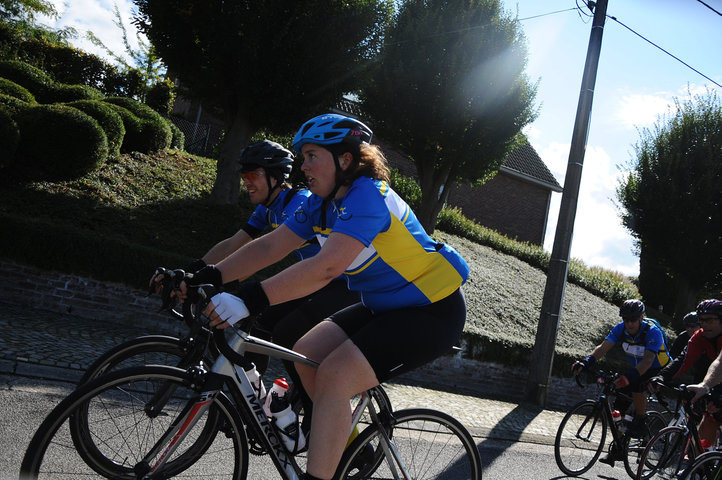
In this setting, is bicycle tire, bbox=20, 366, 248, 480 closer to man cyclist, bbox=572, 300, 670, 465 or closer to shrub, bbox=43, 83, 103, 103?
man cyclist, bbox=572, 300, 670, 465

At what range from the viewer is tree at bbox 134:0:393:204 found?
34.1ft

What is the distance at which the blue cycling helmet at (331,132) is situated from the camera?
2.87 m

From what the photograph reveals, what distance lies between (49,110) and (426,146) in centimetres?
864

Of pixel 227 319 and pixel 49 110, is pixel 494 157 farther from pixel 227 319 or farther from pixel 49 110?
pixel 227 319

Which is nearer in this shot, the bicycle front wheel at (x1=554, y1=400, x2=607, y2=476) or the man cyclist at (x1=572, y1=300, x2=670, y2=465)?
the bicycle front wheel at (x1=554, y1=400, x2=607, y2=476)

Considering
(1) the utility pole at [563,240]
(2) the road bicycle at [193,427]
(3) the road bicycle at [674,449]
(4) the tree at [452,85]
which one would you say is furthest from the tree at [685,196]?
(2) the road bicycle at [193,427]

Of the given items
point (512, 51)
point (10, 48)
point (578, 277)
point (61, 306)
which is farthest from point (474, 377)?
point (10, 48)

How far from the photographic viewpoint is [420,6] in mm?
14805

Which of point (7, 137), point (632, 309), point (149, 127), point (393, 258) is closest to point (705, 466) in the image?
point (632, 309)

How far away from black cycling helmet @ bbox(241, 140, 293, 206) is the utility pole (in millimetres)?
6133

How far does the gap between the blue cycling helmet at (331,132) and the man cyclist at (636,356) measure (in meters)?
4.46

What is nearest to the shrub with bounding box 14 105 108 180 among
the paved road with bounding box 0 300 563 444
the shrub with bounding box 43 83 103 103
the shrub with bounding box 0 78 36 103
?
the shrub with bounding box 0 78 36 103

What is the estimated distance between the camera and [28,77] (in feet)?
41.3

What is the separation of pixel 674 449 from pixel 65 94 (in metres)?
13.0
